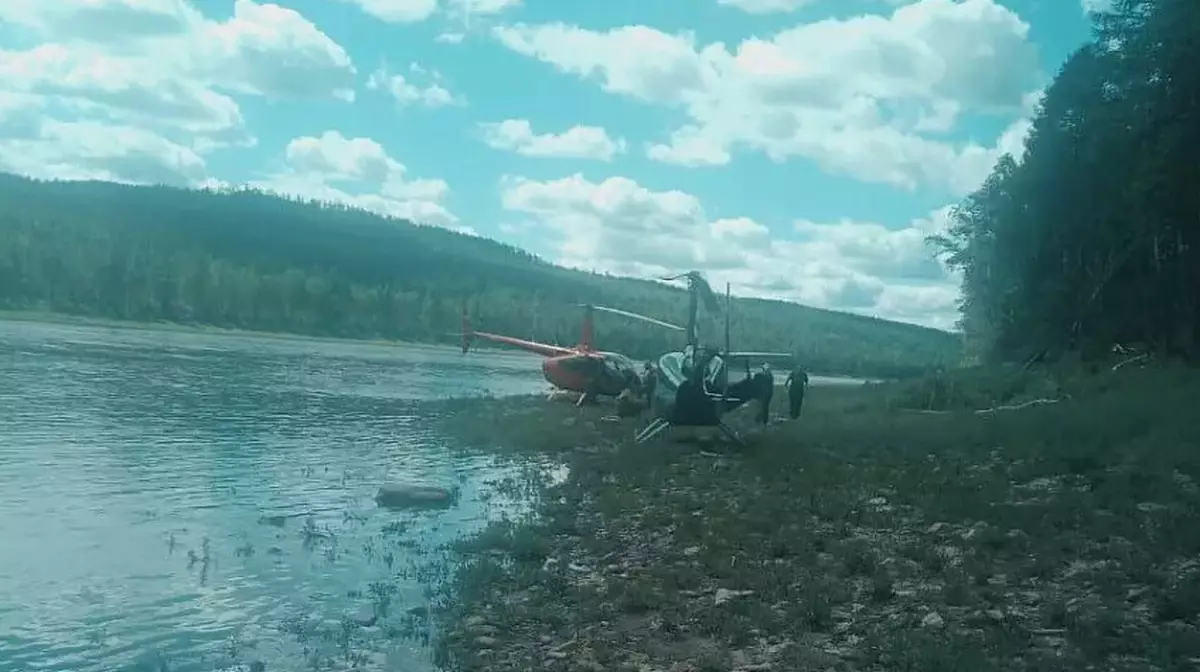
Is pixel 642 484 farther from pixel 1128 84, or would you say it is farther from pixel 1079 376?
pixel 1128 84

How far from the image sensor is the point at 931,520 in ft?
44.0

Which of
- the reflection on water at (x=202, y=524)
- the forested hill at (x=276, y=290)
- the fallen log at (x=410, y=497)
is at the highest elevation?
the forested hill at (x=276, y=290)

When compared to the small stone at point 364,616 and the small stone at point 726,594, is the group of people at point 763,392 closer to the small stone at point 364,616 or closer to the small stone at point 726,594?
the small stone at point 726,594

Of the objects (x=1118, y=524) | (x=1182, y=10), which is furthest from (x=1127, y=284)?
(x=1118, y=524)

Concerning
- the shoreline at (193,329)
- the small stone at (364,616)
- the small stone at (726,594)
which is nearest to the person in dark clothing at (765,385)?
the small stone at (726,594)

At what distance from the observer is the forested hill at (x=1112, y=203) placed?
26.6m

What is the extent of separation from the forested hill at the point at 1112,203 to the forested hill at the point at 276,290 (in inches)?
1658

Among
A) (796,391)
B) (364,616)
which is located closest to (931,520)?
(364,616)

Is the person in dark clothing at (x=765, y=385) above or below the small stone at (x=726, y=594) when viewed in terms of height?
above

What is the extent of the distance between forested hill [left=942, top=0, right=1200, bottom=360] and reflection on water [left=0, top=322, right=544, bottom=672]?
19.2 metres

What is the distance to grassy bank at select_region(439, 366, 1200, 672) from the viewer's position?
28.2 feet

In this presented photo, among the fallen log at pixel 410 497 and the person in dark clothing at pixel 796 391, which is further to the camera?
the person in dark clothing at pixel 796 391

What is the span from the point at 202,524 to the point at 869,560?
9.67 metres

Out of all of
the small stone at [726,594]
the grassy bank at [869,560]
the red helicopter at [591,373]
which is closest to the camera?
the grassy bank at [869,560]
